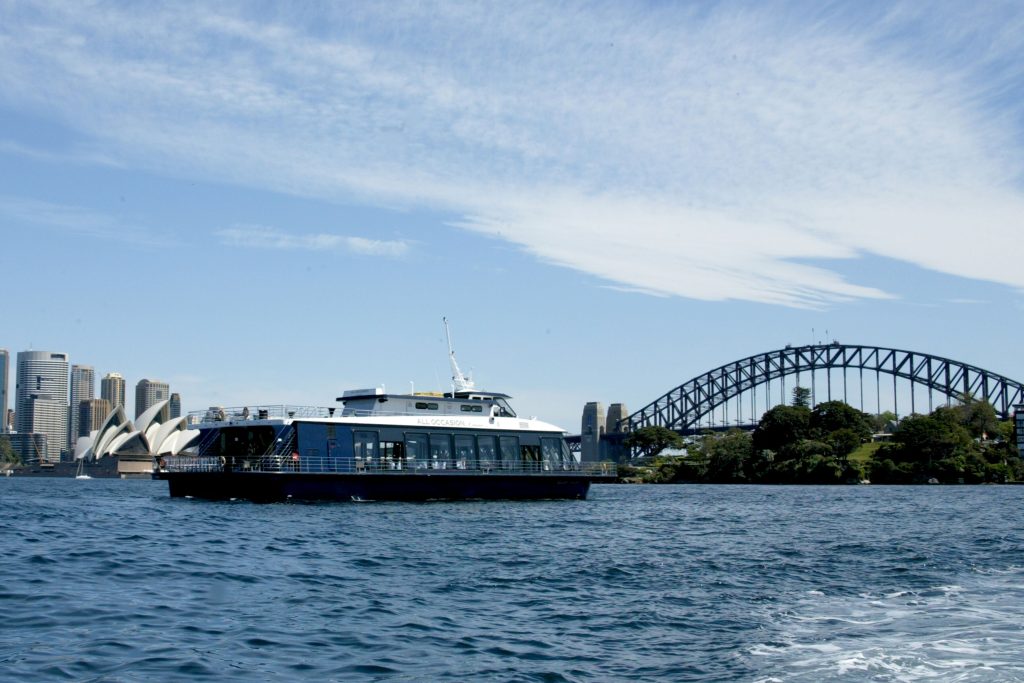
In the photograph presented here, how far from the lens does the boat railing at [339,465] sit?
175ft

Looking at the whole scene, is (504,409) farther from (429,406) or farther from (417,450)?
(417,450)

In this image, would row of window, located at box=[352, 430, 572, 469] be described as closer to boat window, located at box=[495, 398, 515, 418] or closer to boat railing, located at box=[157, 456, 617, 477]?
boat railing, located at box=[157, 456, 617, 477]

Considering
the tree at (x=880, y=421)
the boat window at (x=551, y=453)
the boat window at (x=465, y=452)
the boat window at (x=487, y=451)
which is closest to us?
the boat window at (x=465, y=452)

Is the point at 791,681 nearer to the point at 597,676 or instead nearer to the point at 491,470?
the point at 597,676

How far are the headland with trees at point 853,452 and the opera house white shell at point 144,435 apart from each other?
71985 mm

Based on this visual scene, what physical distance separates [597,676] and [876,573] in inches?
582

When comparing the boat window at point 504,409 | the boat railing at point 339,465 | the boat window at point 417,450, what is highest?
the boat window at point 504,409

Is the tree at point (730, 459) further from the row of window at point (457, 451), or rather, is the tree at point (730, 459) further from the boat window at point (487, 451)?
the boat window at point (487, 451)

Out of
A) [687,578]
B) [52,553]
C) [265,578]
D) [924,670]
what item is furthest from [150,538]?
[924,670]

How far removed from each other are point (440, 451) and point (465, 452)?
1.66 meters

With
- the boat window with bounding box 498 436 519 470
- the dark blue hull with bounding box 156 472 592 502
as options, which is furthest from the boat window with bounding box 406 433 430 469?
the boat window with bounding box 498 436 519 470

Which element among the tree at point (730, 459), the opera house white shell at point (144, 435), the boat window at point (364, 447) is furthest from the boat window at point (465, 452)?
the tree at point (730, 459)

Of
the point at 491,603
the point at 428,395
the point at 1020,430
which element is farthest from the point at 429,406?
the point at 1020,430

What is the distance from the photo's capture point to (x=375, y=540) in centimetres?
3378
